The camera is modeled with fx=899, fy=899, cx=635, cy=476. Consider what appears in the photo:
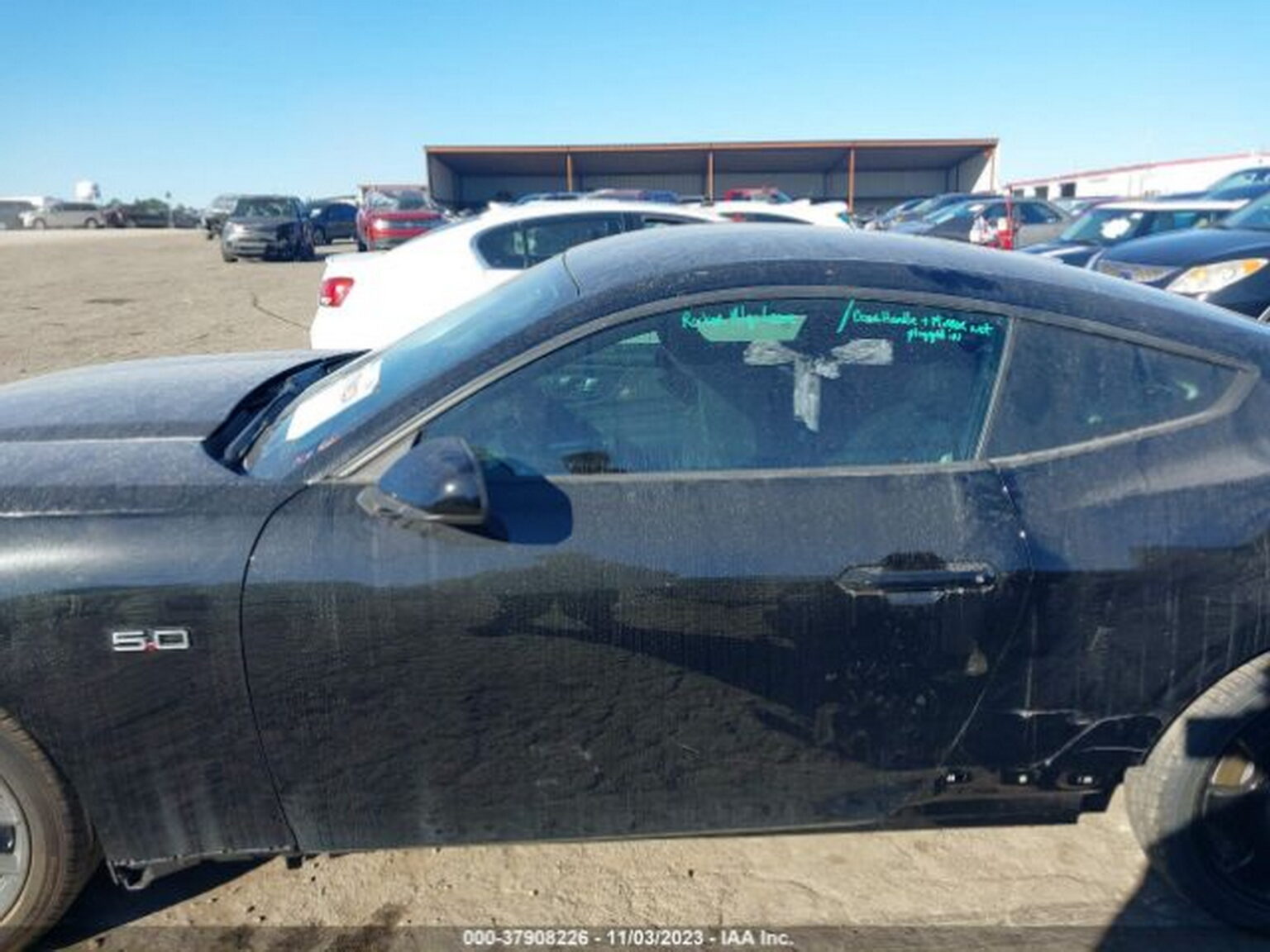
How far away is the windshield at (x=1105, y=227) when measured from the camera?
11266mm

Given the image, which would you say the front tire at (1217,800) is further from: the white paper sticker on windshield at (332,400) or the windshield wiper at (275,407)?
the windshield wiper at (275,407)

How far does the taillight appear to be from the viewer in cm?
603

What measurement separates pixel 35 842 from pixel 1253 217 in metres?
10.1

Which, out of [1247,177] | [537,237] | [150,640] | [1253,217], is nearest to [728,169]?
[1247,177]

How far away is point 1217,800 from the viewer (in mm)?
2102

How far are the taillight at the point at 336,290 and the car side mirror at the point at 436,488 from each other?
4.59m

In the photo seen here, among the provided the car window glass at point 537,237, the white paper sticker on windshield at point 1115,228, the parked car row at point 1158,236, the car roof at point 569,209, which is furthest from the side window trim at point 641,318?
the white paper sticker on windshield at point 1115,228

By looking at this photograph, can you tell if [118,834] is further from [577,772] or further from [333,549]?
[577,772]

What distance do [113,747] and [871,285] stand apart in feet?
6.22

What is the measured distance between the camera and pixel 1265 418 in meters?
2.03

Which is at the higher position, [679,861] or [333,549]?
[333,549]

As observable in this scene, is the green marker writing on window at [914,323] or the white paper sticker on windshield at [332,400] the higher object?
the green marker writing on window at [914,323]

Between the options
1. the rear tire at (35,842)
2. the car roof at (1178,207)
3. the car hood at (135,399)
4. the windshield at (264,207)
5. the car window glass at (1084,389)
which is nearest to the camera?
the rear tire at (35,842)

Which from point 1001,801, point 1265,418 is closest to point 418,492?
point 1001,801
